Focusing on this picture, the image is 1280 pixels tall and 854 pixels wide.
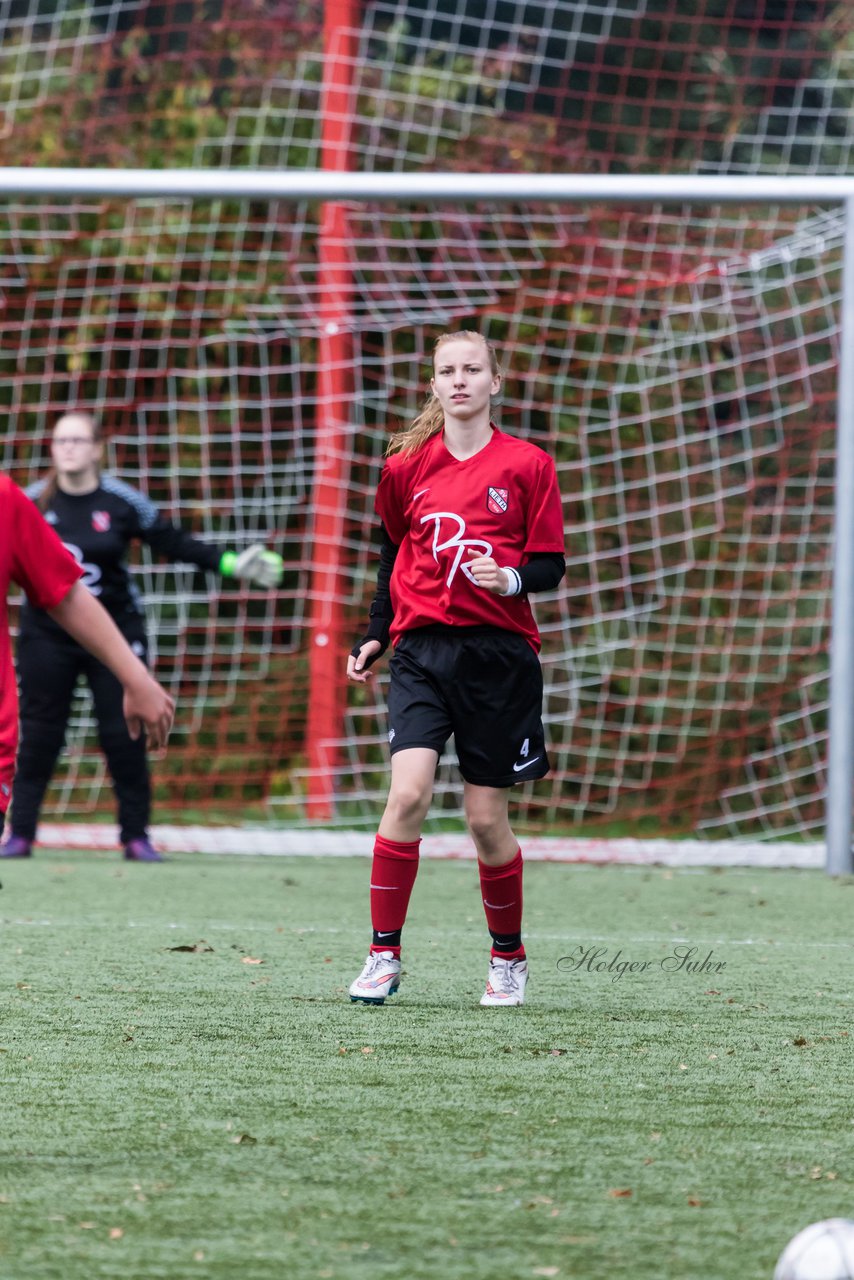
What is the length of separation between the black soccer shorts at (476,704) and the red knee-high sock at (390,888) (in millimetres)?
208

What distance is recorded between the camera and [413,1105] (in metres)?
2.80

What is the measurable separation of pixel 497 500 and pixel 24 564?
3.41ft

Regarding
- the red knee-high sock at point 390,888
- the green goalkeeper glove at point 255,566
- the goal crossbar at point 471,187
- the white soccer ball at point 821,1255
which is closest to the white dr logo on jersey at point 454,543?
the red knee-high sock at point 390,888

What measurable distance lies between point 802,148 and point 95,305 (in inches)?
186

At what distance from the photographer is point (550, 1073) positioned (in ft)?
10.1

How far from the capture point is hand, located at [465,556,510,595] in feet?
11.5

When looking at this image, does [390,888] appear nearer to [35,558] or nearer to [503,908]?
[503,908]

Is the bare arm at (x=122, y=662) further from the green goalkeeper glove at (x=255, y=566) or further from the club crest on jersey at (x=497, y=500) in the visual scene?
the green goalkeeper glove at (x=255, y=566)

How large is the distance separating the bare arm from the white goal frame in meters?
3.96

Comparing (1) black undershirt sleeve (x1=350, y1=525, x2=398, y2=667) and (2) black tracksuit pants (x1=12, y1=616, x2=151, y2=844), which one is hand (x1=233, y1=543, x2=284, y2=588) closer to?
(2) black tracksuit pants (x1=12, y1=616, x2=151, y2=844)

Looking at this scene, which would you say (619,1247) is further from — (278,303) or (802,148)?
(802,148)

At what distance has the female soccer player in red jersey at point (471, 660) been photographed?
3734mm

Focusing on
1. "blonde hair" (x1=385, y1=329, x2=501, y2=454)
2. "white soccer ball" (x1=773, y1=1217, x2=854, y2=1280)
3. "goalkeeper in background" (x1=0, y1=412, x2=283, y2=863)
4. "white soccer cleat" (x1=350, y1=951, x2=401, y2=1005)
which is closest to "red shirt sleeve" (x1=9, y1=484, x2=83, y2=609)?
"blonde hair" (x1=385, y1=329, x2=501, y2=454)

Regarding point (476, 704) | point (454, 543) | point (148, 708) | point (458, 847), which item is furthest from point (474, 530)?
point (458, 847)
